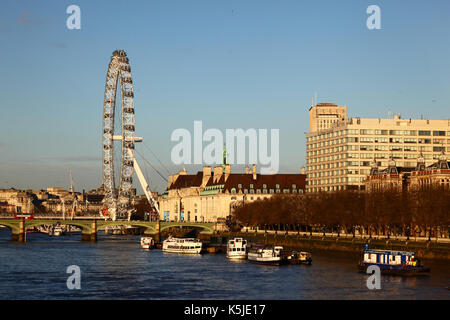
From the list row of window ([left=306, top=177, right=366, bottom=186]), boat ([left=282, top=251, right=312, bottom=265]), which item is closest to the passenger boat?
boat ([left=282, top=251, right=312, bottom=265])

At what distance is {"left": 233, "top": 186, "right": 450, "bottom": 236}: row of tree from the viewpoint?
364 feet

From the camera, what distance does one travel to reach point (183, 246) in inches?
4968

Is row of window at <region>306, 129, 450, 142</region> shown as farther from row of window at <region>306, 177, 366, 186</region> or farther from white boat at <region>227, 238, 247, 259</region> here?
white boat at <region>227, 238, 247, 259</region>

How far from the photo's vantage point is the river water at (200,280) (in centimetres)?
6856

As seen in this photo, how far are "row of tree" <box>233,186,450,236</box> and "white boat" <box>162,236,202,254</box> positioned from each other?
20708 mm

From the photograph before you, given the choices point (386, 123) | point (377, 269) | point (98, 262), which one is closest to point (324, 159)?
point (386, 123)

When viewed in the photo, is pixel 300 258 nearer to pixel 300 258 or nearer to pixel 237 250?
pixel 300 258

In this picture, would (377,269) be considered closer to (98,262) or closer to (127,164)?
(98,262)

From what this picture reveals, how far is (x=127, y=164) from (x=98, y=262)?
2630 inches

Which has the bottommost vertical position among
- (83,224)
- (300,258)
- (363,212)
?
(300,258)

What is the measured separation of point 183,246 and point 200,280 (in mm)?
46419

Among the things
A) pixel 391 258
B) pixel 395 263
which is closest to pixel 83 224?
pixel 391 258

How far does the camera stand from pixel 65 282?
7812cm
